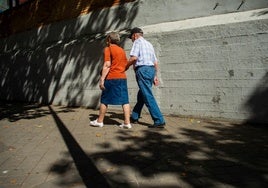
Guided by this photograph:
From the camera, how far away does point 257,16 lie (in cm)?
634

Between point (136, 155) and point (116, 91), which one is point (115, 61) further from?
point (136, 155)

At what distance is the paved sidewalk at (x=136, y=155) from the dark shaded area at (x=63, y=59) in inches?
95.1

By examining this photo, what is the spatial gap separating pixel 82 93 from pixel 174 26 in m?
3.46

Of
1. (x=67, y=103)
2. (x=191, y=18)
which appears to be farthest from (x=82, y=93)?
(x=191, y=18)

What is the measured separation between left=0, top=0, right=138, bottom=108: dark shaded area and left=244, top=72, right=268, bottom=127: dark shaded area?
366cm

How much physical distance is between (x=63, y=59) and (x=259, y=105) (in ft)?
20.1

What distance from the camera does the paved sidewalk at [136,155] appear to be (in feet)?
12.9

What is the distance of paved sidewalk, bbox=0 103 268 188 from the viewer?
3943mm

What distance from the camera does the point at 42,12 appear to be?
40.1 feet

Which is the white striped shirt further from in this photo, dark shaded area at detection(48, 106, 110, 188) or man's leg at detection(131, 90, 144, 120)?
dark shaded area at detection(48, 106, 110, 188)

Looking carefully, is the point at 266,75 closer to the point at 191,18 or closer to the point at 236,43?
the point at 236,43

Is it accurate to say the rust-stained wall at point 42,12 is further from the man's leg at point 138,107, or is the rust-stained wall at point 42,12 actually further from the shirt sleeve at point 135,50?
the man's leg at point 138,107

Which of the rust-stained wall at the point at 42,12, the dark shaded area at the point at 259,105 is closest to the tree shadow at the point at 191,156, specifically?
the dark shaded area at the point at 259,105

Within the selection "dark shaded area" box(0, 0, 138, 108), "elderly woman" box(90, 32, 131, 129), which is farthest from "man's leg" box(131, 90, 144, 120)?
"dark shaded area" box(0, 0, 138, 108)
